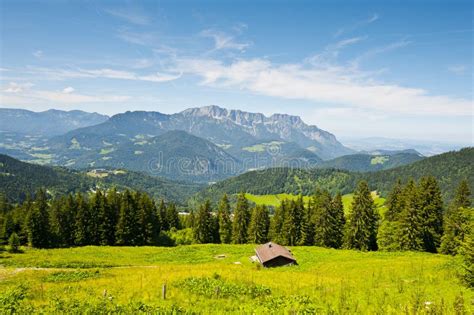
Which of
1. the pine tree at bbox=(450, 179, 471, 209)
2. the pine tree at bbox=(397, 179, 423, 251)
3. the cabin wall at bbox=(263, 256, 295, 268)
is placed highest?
the pine tree at bbox=(450, 179, 471, 209)

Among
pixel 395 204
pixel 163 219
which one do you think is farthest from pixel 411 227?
pixel 163 219

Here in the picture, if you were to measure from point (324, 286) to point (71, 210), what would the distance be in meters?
64.4

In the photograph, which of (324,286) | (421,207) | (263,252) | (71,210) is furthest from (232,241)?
(324,286)

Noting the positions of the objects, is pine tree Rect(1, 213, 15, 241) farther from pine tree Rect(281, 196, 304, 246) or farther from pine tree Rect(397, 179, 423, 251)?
pine tree Rect(397, 179, 423, 251)

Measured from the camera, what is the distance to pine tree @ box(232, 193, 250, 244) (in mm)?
78106

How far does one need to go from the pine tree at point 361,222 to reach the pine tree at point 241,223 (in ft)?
86.8

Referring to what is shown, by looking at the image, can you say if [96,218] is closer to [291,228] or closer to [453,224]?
[291,228]

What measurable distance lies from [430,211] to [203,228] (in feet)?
172

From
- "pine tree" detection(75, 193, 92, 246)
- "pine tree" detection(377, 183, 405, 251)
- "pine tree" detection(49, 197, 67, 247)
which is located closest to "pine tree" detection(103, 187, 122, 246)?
"pine tree" detection(75, 193, 92, 246)

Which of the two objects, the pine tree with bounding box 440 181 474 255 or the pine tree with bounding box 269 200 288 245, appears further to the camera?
the pine tree with bounding box 269 200 288 245

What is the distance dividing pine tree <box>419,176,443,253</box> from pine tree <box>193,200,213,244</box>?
49.8 m

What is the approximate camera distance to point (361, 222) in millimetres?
62938

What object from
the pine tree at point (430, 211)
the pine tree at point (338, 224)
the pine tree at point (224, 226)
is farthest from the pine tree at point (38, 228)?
the pine tree at point (430, 211)

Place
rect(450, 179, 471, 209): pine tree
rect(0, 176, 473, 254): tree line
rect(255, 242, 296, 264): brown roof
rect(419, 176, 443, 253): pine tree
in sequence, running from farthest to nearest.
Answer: rect(450, 179, 471, 209): pine tree → rect(0, 176, 473, 254): tree line → rect(419, 176, 443, 253): pine tree → rect(255, 242, 296, 264): brown roof
